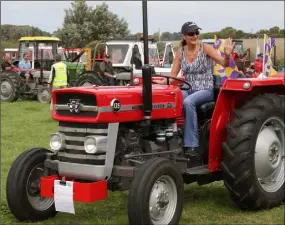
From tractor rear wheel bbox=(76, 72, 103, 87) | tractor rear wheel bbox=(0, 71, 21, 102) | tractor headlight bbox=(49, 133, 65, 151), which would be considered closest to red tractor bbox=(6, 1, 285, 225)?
tractor headlight bbox=(49, 133, 65, 151)

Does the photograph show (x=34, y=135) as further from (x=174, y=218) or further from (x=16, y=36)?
(x=16, y=36)

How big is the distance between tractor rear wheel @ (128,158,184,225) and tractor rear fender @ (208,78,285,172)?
71 centimetres

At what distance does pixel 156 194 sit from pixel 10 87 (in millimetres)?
13856

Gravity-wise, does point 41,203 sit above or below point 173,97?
below

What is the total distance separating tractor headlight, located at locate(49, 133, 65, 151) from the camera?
14.2 feet

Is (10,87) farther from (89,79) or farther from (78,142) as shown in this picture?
(78,142)

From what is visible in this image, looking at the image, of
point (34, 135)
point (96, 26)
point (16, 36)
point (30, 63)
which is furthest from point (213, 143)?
point (96, 26)

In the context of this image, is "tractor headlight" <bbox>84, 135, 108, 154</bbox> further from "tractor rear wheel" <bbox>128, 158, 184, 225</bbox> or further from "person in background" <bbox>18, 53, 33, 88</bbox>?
"person in background" <bbox>18, 53, 33, 88</bbox>

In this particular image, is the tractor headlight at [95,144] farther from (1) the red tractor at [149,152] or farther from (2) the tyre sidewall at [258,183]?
(2) the tyre sidewall at [258,183]

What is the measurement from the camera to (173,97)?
4.70 m

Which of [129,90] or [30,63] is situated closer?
[129,90]

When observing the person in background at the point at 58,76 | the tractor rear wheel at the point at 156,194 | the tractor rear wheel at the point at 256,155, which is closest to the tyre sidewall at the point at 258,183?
the tractor rear wheel at the point at 256,155

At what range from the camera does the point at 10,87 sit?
1709 centimetres

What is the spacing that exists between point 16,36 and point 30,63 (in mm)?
11444
